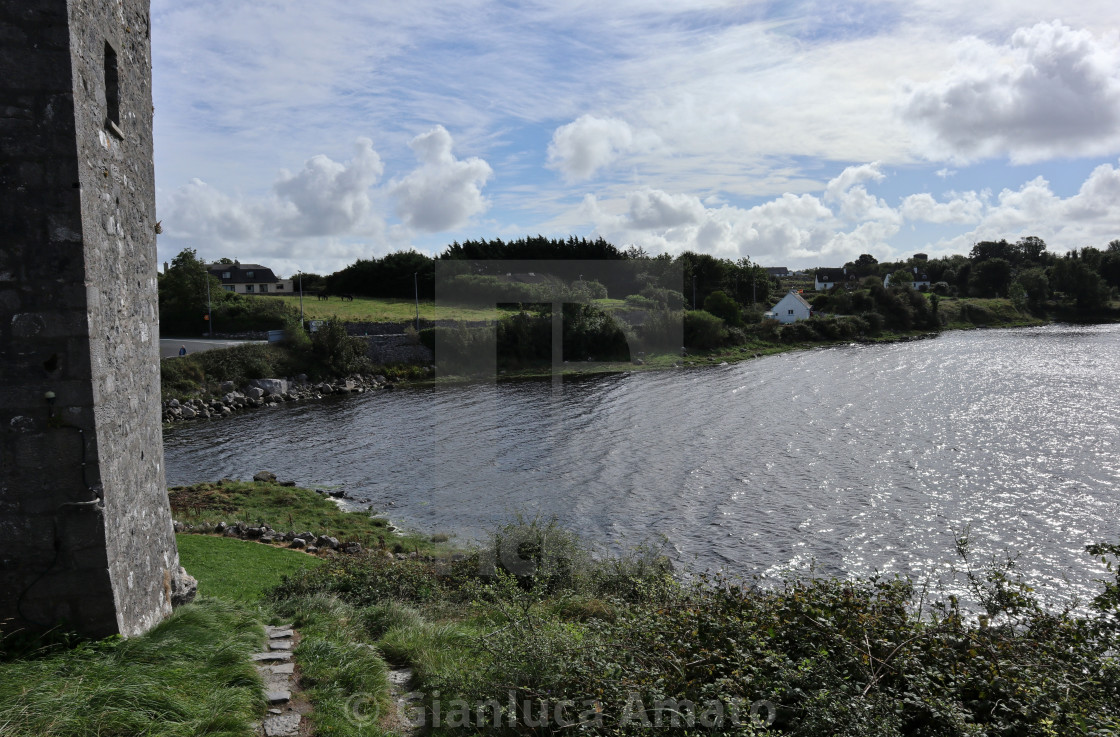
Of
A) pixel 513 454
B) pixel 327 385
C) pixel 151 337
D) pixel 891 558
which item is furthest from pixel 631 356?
pixel 151 337

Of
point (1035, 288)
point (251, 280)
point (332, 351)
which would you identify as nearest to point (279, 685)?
point (332, 351)

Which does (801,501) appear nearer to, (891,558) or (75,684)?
(891,558)

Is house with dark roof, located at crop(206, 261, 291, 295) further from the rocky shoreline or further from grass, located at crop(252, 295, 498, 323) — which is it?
the rocky shoreline

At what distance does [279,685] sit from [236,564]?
8.70 meters

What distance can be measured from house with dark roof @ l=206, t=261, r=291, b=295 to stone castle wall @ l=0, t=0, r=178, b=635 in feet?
285

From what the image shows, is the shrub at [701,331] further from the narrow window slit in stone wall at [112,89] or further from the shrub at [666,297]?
the narrow window slit in stone wall at [112,89]

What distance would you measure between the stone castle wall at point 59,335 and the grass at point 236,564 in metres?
5.06

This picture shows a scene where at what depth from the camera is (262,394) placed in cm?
4347

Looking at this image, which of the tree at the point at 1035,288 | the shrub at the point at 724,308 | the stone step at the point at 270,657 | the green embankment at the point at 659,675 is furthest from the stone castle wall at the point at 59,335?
the tree at the point at 1035,288

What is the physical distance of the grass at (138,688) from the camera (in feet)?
16.1

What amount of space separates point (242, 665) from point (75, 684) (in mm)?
1522

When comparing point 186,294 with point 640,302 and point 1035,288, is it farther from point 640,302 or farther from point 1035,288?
point 1035,288

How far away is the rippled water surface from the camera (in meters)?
18.8

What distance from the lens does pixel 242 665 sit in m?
6.55
